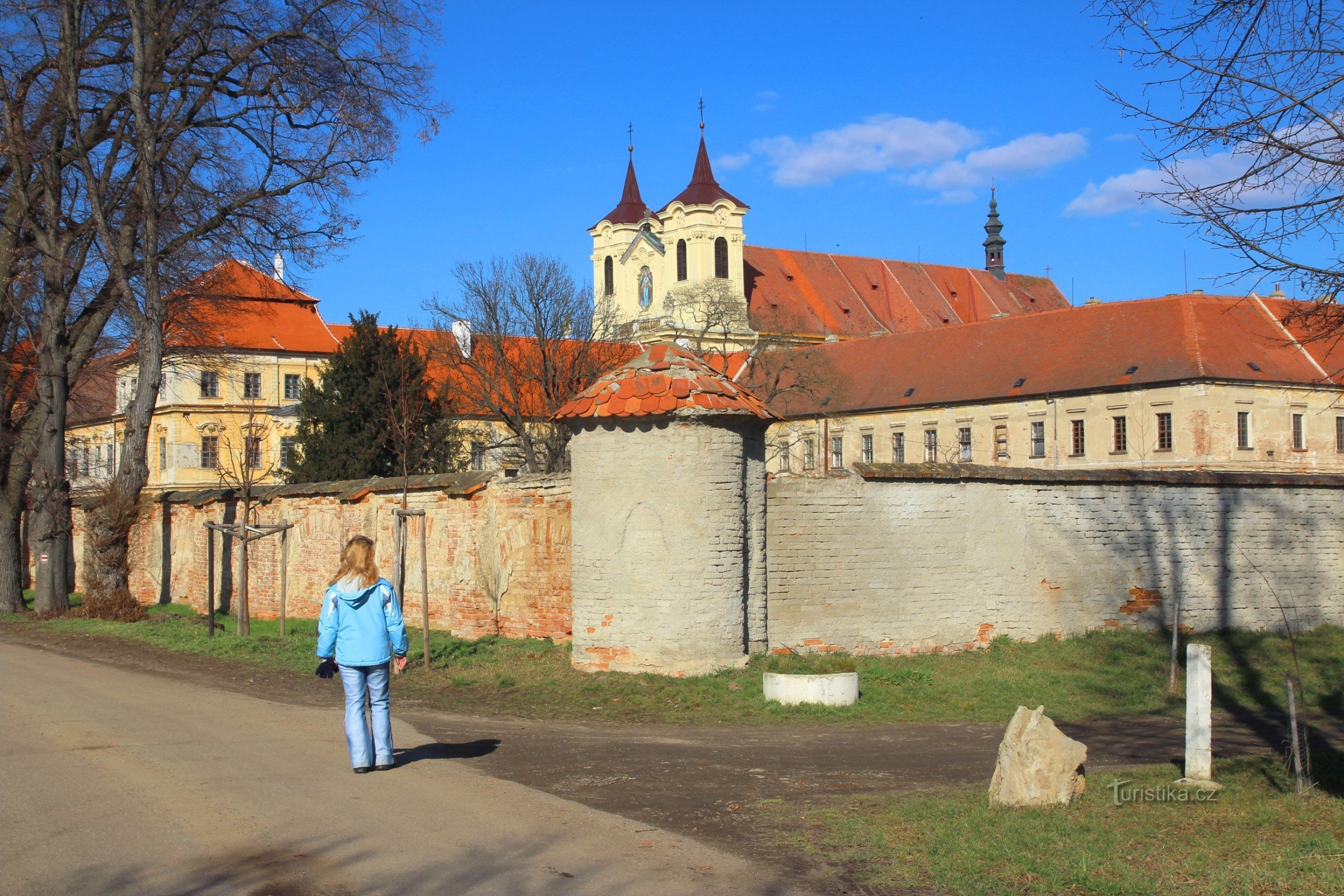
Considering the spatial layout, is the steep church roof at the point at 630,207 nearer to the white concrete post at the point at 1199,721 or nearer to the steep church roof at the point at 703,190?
the steep church roof at the point at 703,190

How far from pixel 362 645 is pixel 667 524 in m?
5.42

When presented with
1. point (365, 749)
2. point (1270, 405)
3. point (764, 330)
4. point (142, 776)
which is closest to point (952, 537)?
point (365, 749)

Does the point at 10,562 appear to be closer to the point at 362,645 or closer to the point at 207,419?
the point at 362,645

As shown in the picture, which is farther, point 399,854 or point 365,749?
point 365,749

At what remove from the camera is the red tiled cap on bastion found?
13586mm

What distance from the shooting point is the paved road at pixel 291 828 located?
607 centimetres

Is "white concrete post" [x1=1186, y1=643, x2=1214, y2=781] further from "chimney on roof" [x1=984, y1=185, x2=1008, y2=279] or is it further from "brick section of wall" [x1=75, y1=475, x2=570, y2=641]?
"chimney on roof" [x1=984, y1=185, x2=1008, y2=279]

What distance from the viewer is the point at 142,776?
841 cm

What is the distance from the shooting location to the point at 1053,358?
60.3 metres

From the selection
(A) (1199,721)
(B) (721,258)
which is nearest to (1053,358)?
(B) (721,258)

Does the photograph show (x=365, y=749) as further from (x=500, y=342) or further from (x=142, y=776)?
(x=500, y=342)

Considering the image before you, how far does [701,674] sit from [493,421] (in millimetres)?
34491

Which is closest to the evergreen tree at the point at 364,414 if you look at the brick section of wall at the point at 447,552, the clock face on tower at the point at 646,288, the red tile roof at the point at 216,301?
the red tile roof at the point at 216,301

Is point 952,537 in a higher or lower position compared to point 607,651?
higher
